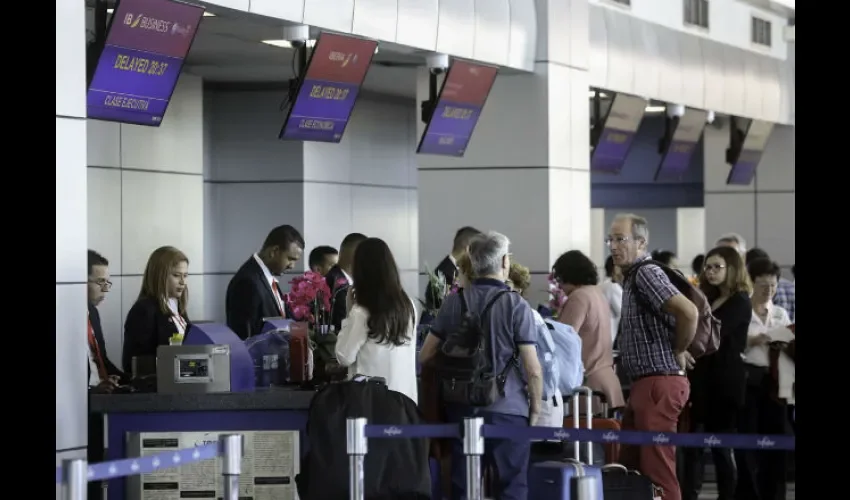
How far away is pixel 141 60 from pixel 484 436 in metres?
3.28

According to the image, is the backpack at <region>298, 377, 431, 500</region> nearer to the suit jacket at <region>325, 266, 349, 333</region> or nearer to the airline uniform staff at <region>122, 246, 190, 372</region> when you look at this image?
the airline uniform staff at <region>122, 246, 190, 372</region>

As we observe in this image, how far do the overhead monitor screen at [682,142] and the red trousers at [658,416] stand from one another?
30.7ft

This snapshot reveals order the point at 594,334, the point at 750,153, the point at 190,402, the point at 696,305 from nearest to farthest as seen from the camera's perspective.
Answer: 1. the point at 190,402
2. the point at 696,305
3. the point at 594,334
4. the point at 750,153

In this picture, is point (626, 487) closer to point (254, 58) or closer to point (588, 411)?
point (588, 411)

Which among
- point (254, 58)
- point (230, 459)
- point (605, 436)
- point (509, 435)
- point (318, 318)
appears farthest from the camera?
point (254, 58)

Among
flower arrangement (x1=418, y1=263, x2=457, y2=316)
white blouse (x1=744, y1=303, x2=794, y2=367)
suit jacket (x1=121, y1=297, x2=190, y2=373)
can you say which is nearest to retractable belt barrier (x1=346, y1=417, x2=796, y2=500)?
suit jacket (x1=121, y1=297, x2=190, y2=373)

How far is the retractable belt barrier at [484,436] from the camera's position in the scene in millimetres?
5824

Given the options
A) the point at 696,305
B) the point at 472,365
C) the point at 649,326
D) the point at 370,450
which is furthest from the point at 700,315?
the point at 370,450

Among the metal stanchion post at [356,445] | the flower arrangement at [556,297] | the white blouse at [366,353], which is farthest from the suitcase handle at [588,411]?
the flower arrangement at [556,297]

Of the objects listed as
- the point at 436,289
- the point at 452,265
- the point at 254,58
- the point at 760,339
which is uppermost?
the point at 254,58

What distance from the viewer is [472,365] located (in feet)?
25.2

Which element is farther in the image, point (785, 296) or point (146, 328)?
point (785, 296)

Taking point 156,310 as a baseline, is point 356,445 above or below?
below
